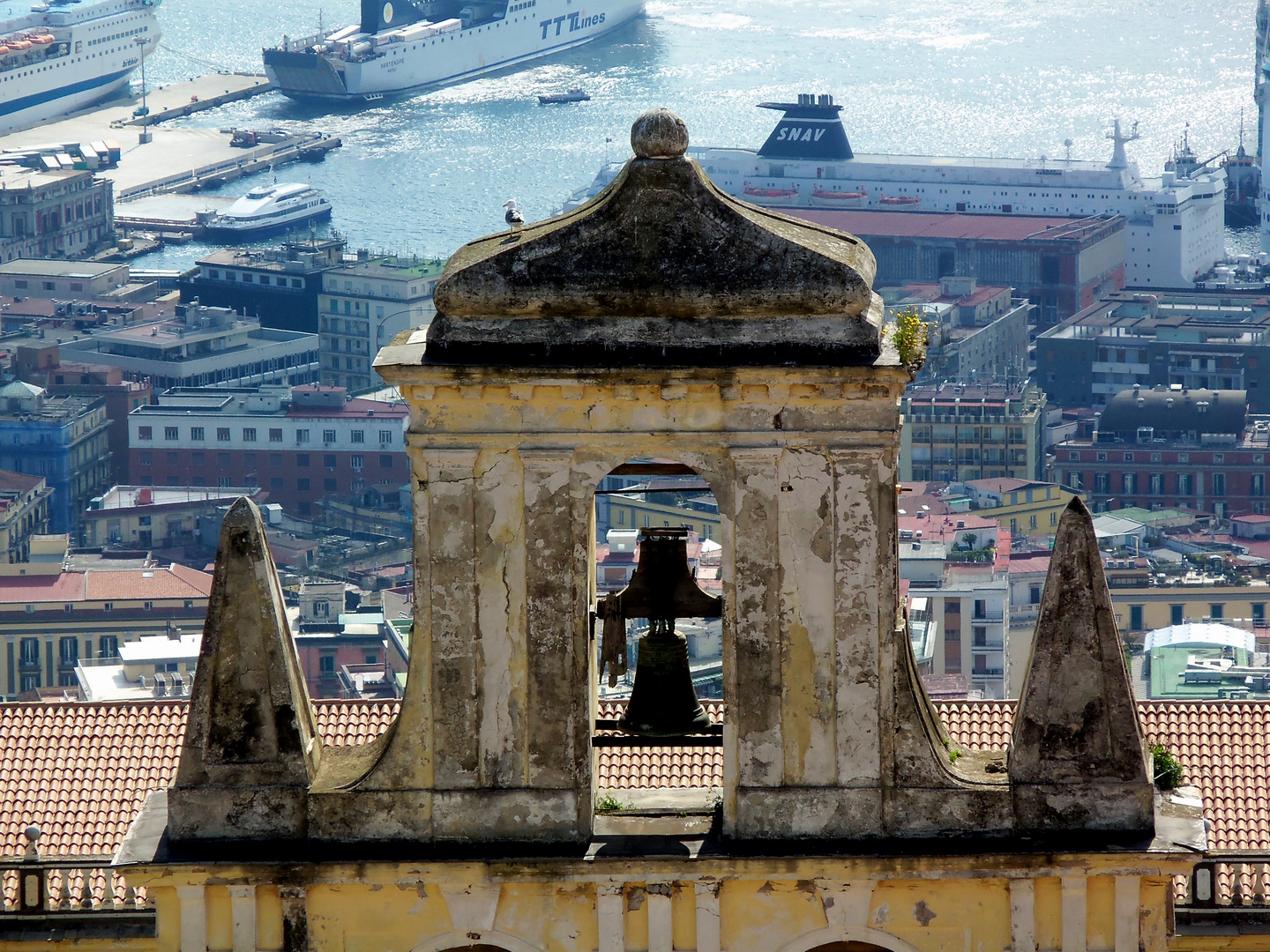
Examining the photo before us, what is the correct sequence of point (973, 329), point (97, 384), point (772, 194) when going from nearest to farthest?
point (97, 384)
point (973, 329)
point (772, 194)

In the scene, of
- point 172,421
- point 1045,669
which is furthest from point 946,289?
point 1045,669

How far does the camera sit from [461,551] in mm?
5352

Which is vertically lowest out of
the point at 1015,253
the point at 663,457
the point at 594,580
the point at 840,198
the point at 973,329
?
the point at 973,329

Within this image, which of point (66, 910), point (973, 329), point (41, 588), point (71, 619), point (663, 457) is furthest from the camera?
point (973, 329)

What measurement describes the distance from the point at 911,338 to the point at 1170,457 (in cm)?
6314

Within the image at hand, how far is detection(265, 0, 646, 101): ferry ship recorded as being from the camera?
402 feet

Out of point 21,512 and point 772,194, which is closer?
point 21,512

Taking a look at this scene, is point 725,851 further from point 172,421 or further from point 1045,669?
point 172,421

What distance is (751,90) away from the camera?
129875 millimetres

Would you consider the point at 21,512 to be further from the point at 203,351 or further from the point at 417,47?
the point at 417,47

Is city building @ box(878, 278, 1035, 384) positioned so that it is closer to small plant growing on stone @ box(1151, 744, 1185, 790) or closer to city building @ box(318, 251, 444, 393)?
city building @ box(318, 251, 444, 393)

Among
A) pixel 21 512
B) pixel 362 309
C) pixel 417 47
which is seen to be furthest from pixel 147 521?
pixel 417 47

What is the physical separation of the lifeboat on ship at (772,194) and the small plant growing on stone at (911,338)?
323ft

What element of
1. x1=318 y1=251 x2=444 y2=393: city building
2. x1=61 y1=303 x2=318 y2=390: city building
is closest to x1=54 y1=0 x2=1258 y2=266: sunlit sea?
x1=318 y1=251 x2=444 y2=393: city building
